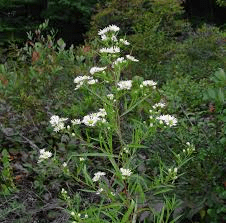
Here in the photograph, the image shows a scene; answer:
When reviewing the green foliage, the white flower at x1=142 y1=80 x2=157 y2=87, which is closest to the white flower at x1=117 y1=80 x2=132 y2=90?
the white flower at x1=142 y1=80 x2=157 y2=87

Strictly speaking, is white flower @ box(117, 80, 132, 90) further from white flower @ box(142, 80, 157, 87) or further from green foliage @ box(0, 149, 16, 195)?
green foliage @ box(0, 149, 16, 195)

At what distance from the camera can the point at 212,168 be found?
2861 millimetres

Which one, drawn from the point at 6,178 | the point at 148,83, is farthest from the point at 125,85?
the point at 6,178

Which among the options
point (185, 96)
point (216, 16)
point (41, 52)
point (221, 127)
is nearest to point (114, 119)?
point (221, 127)

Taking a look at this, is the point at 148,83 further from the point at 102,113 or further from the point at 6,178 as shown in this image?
the point at 6,178

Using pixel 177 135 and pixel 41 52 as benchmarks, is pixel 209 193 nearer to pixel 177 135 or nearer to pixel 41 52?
pixel 177 135

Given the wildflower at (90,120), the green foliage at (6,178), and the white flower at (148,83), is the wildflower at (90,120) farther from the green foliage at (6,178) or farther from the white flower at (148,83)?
the green foliage at (6,178)

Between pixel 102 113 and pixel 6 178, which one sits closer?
pixel 102 113

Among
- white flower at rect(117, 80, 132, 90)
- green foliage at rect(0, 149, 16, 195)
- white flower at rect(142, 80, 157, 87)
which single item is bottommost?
green foliage at rect(0, 149, 16, 195)

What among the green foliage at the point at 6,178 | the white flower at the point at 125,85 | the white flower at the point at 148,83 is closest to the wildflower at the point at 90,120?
the white flower at the point at 125,85

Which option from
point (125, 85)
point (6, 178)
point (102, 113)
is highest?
point (125, 85)

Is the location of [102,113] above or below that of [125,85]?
below

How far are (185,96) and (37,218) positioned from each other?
7.31 feet

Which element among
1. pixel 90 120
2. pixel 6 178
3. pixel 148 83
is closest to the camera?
pixel 90 120
